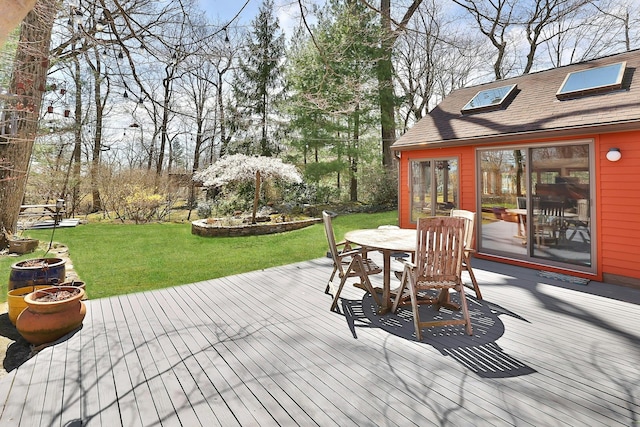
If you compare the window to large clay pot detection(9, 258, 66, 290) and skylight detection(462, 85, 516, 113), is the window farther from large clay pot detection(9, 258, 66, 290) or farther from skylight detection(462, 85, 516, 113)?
large clay pot detection(9, 258, 66, 290)

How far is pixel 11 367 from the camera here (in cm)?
309

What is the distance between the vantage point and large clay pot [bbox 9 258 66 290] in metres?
3.88

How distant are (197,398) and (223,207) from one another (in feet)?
36.7

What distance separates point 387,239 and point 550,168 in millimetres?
3390

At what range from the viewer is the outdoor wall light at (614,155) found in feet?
15.2

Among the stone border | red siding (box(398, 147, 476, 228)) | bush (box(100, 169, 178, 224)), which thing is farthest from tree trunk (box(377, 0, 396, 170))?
bush (box(100, 169, 178, 224))

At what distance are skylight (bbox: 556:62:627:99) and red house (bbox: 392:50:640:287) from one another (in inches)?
0.7

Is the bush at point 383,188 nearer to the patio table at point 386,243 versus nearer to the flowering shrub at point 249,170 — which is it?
the flowering shrub at point 249,170

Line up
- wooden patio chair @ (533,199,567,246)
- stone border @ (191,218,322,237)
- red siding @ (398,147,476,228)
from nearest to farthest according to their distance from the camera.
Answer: wooden patio chair @ (533,199,567,246) → red siding @ (398,147,476,228) → stone border @ (191,218,322,237)

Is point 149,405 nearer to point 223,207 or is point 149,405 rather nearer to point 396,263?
point 396,263

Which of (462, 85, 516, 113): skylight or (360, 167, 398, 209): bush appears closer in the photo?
(462, 85, 516, 113): skylight

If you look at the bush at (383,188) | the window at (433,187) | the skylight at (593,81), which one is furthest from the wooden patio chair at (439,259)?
the bush at (383,188)

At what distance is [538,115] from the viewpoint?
573 centimetres

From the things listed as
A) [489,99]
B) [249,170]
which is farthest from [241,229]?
[489,99]
